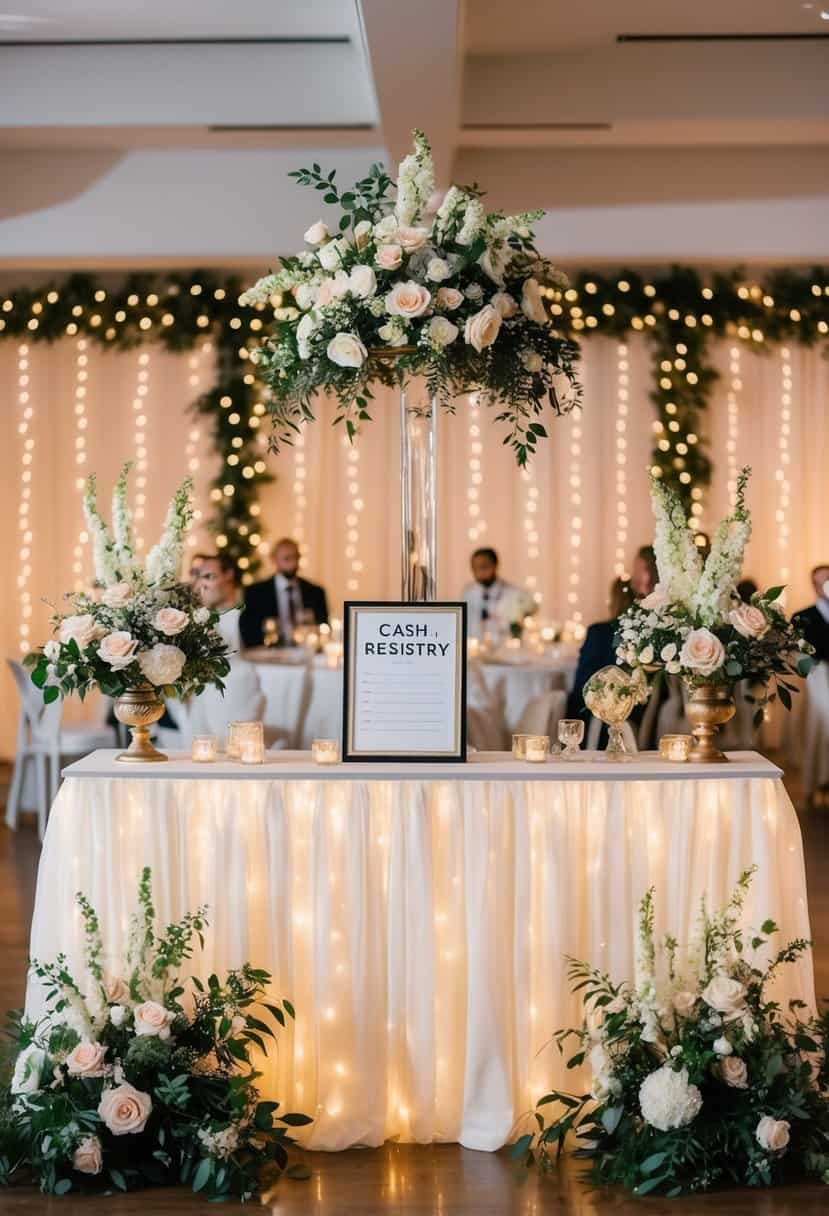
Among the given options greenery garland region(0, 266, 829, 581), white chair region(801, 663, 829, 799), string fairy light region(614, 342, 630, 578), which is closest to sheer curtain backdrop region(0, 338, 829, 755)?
string fairy light region(614, 342, 630, 578)

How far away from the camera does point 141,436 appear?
10.6 meters

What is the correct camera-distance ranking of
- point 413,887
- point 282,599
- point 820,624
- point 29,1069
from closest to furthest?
point 29,1069 → point 413,887 → point 820,624 → point 282,599

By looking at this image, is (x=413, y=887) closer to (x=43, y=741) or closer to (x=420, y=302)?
(x=420, y=302)

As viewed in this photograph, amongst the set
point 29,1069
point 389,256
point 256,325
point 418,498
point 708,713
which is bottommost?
point 29,1069

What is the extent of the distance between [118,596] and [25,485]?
7.15m

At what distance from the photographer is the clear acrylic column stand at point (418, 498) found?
423cm

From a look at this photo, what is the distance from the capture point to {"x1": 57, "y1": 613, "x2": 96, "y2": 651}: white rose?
12.5ft

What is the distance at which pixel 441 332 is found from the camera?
151 inches

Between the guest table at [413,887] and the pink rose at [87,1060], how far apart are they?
0.31 metres

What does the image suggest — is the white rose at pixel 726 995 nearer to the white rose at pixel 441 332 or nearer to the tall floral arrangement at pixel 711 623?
the tall floral arrangement at pixel 711 623

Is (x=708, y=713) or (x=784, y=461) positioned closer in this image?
(x=708, y=713)

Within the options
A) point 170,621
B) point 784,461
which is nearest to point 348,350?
point 170,621

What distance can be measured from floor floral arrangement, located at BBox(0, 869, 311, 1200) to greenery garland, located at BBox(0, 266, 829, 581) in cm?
685

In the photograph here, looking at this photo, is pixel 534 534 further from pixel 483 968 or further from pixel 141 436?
pixel 483 968
